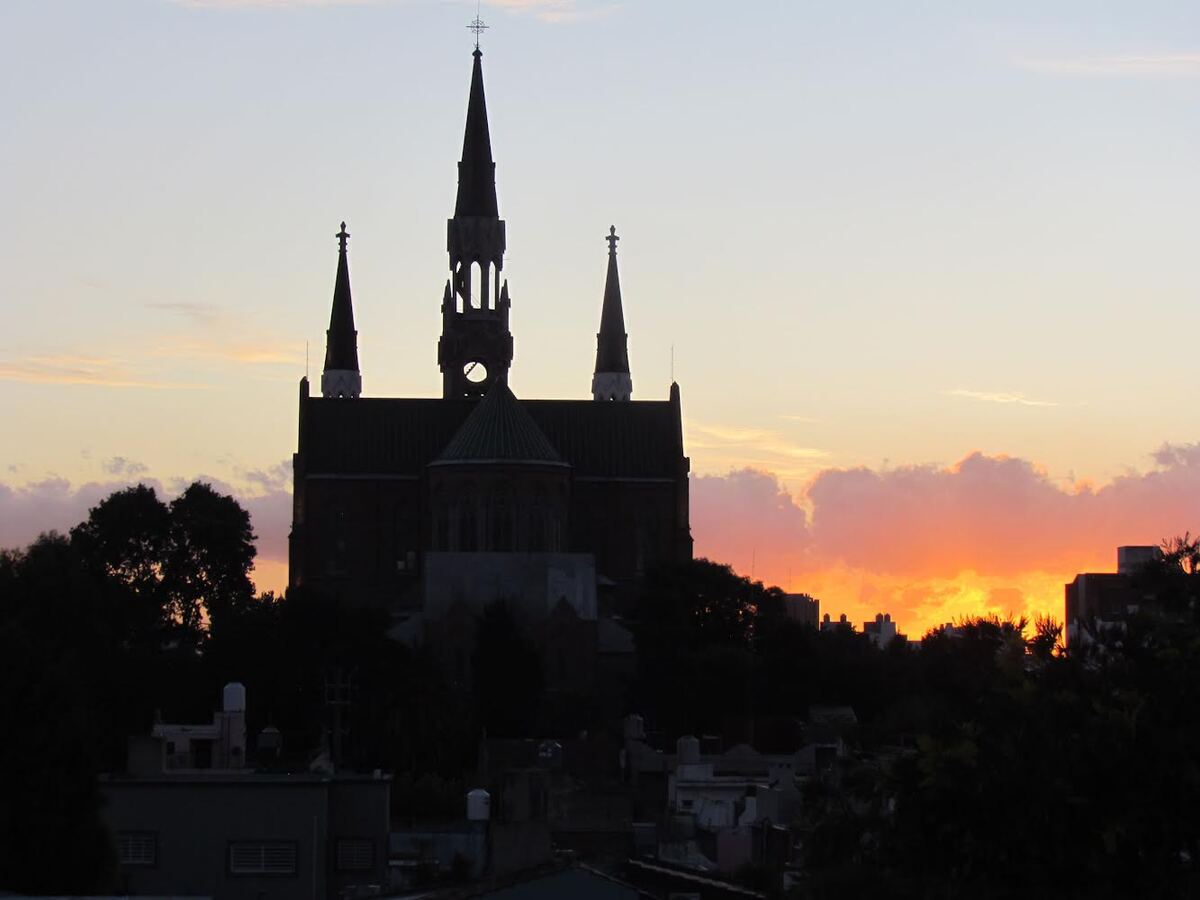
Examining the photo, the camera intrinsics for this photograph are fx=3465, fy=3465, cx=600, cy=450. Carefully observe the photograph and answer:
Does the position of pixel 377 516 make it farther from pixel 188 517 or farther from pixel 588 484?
pixel 188 517

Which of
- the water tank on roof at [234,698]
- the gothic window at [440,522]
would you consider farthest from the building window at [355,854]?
the gothic window at [440,522]

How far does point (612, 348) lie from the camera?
6688 inches

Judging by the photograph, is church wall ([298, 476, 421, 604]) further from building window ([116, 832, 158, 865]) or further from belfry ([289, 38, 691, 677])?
building window ([116, 832, 158, 865])

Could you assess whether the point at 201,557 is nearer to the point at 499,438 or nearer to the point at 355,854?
the point at 499,438

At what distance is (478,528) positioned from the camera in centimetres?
14112

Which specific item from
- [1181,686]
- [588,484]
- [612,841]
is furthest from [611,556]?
[1181,686]

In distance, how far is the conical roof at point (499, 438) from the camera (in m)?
143

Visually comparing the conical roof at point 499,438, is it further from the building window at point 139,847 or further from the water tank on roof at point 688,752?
the building window at point 139,847

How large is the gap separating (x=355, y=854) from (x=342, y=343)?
109 m

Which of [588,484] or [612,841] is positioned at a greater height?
[588,484]

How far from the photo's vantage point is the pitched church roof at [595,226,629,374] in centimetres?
16962

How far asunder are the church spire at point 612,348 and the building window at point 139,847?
4553 inches

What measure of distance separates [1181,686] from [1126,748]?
1383 mm

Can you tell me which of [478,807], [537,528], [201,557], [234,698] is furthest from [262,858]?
[537,528]
